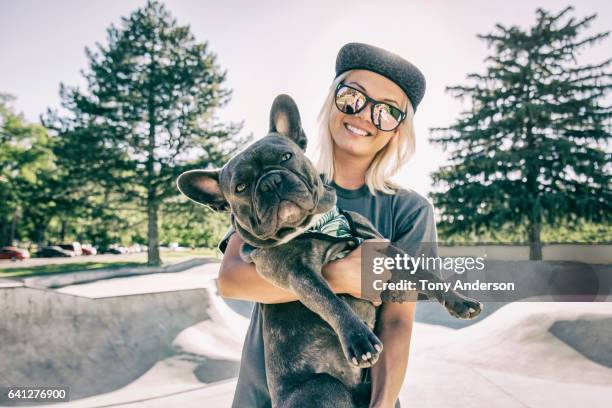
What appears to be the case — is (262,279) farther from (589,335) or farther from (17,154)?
(17,154)

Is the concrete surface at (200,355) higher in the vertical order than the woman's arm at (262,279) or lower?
lower

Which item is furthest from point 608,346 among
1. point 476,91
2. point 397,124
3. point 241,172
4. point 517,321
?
point 476,91

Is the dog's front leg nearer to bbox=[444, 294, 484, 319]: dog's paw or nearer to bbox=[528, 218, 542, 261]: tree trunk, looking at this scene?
bbox=[444, 294, 484, 319]: dog's paw

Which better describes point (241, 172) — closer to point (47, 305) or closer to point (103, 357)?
point (103, 357)

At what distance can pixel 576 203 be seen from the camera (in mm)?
20844

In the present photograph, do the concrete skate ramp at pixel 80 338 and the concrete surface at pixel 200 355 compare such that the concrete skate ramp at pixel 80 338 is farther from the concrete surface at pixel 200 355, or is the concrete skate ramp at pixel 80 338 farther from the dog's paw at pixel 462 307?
the dog's paw at pixel 462 307

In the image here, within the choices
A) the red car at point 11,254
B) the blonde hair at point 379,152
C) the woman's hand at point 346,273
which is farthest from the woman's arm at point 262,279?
the red car at point 11,254

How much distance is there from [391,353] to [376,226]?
0.65 meters

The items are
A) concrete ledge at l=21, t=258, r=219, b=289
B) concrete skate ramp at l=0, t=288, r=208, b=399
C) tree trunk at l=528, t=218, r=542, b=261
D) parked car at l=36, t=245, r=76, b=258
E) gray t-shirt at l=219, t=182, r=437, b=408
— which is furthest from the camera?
parked car at l=36, t=245, r=76, b=258

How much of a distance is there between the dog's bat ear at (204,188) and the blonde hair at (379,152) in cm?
65

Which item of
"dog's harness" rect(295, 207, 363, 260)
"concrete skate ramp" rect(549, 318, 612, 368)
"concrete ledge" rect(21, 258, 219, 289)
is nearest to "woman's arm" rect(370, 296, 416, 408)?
"dog's harness" rect(295, 207, 363, 260)

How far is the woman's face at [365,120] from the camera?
219 cm

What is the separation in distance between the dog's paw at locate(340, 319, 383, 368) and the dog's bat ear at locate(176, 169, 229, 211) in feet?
2.55

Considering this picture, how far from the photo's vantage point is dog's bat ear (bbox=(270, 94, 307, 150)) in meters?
1.93
